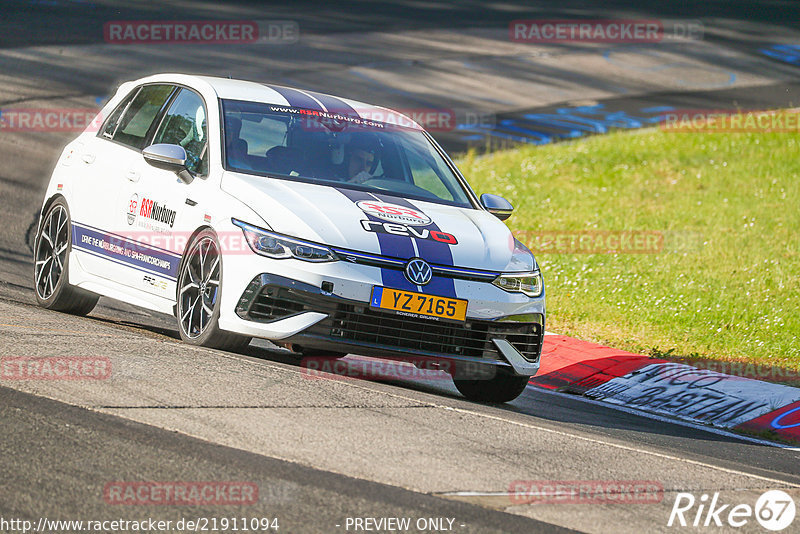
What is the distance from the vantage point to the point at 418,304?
6.99m

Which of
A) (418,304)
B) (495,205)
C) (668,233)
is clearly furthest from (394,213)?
(668,233)

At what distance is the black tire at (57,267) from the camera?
883cm

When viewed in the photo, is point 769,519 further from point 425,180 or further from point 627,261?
point 627,261

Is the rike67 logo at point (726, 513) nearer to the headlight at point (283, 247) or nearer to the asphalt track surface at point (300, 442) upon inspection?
the asphalt track surface at point (300, 442)

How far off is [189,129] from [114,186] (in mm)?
674

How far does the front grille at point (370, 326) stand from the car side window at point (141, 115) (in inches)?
85.3

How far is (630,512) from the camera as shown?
5055 mm

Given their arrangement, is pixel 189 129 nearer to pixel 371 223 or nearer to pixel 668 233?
pixel 371 223

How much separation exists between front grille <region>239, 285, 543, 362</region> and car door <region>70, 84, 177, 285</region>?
4.34 feet

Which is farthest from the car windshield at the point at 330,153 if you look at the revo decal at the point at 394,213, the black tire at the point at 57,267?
the black tire at the point at 57,267

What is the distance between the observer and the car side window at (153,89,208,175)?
7.91 meters

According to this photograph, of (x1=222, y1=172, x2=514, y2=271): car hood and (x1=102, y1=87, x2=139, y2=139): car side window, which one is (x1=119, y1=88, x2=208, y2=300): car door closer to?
(x1=222, y1=172, x2=514, y2=271): car hood

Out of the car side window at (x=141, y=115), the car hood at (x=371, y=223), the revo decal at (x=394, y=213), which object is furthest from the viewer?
the car side window at (x=141, y=115)

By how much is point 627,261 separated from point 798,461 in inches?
249
